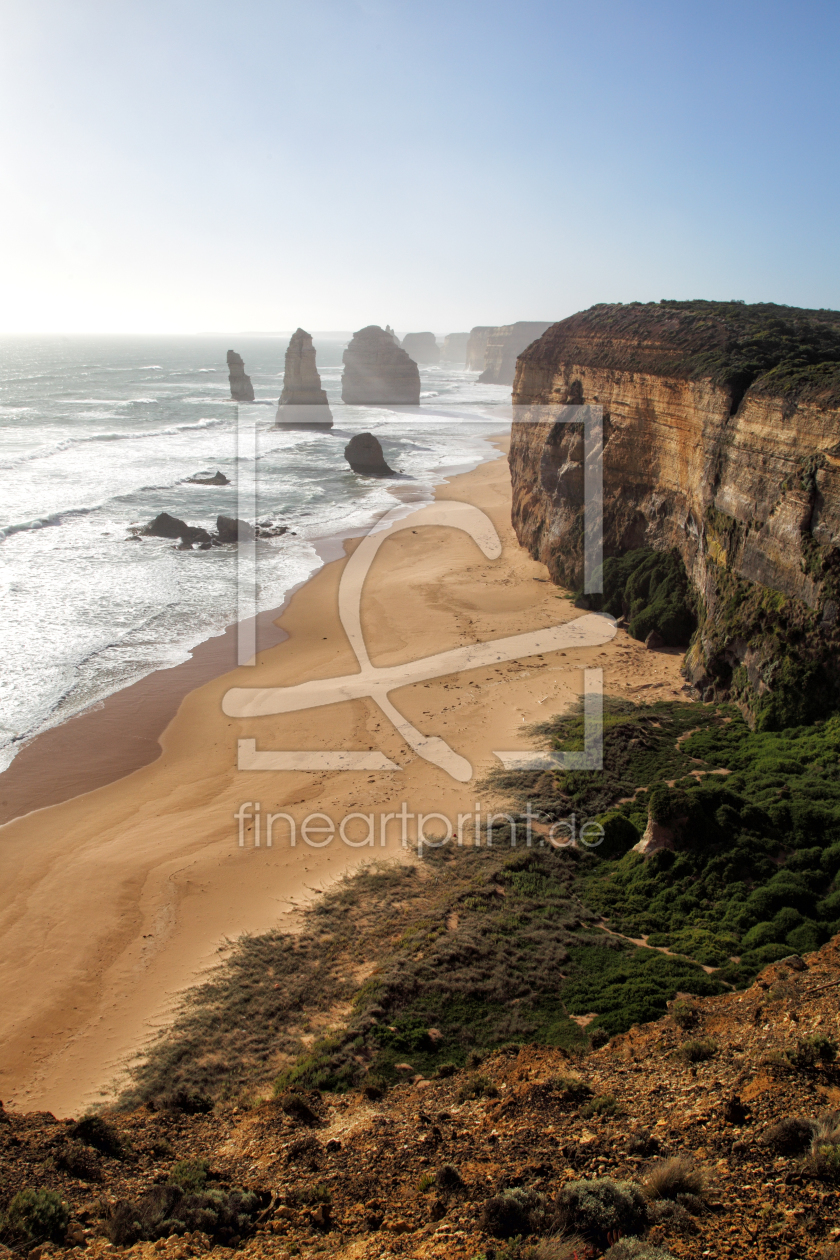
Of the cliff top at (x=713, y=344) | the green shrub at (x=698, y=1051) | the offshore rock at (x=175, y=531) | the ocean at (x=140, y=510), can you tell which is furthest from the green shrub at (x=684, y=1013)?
the offshore rock at (x=175, y=531)

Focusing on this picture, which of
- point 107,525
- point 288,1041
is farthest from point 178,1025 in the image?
point 107,525

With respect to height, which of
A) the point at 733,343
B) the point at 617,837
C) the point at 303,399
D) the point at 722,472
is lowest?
the point at 617,837

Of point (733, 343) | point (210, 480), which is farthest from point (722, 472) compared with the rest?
point (210, 480)

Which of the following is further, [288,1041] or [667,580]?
[667,580]

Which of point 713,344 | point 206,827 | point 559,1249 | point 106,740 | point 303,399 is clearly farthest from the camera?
point 303,399

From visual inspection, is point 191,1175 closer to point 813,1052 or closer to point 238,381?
point 813,1052

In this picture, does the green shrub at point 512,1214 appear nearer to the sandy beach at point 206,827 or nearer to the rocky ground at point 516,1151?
the rocky ground at point 516,1151

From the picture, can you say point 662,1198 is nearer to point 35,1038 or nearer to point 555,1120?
point 555,1120
